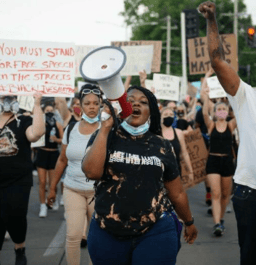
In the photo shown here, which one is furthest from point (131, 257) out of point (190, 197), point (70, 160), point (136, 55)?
point (136, 55)

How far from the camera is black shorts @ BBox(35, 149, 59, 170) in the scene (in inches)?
371

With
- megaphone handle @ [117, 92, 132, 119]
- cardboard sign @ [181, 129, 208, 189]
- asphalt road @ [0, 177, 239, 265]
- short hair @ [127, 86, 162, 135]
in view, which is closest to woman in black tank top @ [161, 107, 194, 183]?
asphalt road @ [0, 177, 239, 265]

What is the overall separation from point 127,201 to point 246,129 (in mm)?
1013

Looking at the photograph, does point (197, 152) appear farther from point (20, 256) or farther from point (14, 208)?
point (14, 208)

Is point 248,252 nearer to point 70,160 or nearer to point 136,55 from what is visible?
point 70,160

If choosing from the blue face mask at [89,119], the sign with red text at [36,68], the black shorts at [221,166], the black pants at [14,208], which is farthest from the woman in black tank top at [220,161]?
the black pants at [14,208]

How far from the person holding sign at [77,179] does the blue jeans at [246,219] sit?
1607 mm

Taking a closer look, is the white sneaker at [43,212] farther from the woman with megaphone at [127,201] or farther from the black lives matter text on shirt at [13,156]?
the woman with megaphone at [127,201]

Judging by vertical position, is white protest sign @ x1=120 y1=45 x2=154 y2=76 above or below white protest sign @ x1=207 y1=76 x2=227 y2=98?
above

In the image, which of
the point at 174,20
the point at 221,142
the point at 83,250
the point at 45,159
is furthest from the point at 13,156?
the point at 174,20

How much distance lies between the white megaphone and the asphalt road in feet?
10.8

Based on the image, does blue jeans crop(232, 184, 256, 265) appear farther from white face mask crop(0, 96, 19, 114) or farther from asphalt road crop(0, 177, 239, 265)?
white face mask crop(0, 96, 19, 114)

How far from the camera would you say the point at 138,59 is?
38.5 ft

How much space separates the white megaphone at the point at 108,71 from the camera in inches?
116
